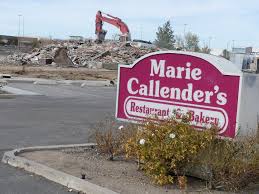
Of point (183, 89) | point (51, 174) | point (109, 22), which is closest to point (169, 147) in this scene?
point (183, 89)

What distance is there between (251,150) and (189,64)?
4.85ft

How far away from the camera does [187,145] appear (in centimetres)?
677

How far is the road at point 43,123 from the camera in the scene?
293 inches

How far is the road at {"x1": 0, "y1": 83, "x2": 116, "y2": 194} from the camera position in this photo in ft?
24.4

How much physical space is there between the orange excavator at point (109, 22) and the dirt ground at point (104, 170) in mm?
57946

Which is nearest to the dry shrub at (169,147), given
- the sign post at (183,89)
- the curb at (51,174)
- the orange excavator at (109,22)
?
the sign post at (183,89)

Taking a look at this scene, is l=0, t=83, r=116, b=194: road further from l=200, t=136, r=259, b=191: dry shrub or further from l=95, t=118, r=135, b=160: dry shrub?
l=200, t=136, r=259, b=191: dry shrub

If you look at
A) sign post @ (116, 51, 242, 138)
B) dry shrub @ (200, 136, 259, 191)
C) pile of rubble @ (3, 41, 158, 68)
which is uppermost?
sign post @ (116, 51, 242, 138)

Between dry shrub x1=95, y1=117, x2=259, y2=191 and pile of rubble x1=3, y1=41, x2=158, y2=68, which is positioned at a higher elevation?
dry shrub x1=95, y1=117, x2=259, y2=191

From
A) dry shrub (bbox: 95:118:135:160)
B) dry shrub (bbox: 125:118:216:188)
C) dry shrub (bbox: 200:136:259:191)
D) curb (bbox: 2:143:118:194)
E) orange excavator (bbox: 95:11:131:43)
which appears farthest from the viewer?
orange excavator (bbox: 95:11:131:43)

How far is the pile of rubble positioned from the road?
27.7m

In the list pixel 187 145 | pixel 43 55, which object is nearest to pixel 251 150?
pixel 187 145

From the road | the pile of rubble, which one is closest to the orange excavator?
the pile of rubble

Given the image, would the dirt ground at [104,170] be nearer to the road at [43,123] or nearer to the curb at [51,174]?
the curb at [51,174]
